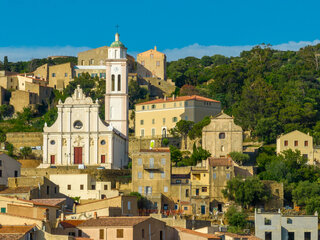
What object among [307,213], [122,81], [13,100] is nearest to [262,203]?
[307,213]

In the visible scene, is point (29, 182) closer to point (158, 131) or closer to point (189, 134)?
point (189, 134)

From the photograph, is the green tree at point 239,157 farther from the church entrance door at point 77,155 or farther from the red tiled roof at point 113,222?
the red tiled roof at point 113,222

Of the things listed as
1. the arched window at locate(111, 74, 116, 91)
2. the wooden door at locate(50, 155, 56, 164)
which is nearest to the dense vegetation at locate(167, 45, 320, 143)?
the arched window at locate(111, 74, 116, 91)

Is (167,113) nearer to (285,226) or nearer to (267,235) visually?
(285,226)

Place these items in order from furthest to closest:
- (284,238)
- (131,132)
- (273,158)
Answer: (131,132) → (273,158) → (284,238)

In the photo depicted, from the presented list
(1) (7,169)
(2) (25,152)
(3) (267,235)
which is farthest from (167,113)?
(3) (267,235)

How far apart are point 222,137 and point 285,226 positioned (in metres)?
22.6

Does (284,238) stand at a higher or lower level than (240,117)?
lower

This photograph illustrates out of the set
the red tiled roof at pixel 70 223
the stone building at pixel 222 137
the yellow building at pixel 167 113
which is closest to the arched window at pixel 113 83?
the yellow building at pixel 167 113

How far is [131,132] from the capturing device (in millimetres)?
98312

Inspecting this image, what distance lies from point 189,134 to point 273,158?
1067 centimetres

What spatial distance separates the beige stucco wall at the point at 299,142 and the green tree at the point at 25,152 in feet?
77.5

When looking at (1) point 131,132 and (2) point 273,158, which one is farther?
(1) point 131,132

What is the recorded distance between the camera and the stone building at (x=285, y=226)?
5803 cm
